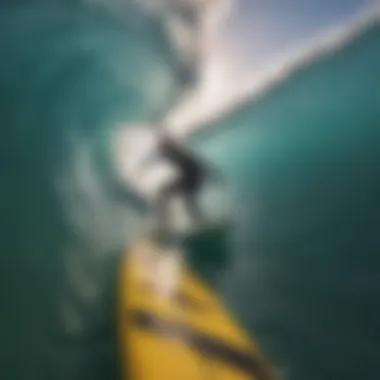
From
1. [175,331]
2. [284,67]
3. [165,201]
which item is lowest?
[175,331]

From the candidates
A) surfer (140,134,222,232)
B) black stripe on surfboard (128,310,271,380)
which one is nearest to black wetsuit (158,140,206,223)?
surfer (140,134,222,232)

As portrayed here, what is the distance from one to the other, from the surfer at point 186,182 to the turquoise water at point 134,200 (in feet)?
0.07

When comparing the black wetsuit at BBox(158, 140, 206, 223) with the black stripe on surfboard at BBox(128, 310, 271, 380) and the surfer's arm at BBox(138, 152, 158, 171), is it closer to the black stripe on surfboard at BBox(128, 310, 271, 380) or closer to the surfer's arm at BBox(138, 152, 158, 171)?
the surfer's arm at BBox(138, 152, 158, 171)

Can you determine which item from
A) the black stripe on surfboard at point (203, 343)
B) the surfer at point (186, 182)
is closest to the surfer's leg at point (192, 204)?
the surfer at point (186, 182)

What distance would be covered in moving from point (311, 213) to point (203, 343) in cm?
22

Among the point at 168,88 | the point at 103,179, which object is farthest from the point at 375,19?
the point at 103,179

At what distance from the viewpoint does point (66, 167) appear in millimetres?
1023

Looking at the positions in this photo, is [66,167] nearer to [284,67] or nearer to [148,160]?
[148,160]

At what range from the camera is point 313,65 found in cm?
106

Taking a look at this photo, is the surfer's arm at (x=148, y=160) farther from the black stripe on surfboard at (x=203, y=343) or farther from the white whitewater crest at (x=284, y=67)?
the black stripe on surfboard at (x=203, y=343)

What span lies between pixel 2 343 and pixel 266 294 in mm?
328

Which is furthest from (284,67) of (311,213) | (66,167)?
(66,167)

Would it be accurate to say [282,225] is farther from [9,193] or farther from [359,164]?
[9,193]

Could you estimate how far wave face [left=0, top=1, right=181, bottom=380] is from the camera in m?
0.99
